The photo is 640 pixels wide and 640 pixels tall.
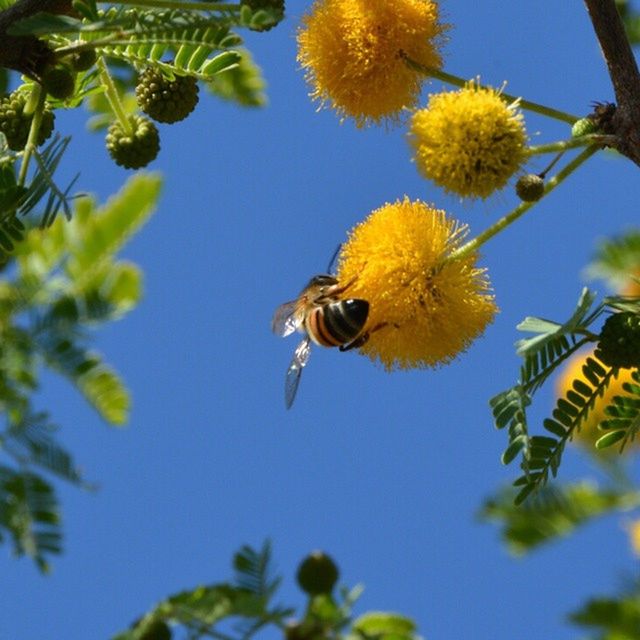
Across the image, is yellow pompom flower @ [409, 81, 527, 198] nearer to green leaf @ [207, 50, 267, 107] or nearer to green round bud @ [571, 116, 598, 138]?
green round bud @ [571, 116, 598, 138]

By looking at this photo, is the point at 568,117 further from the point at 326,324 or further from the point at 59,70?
the point at 59,70

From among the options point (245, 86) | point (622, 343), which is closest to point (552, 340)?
point (622, 343)

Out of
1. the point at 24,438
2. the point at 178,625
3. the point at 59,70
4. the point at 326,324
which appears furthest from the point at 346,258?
the point at 178,625

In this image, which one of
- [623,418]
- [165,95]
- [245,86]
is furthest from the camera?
[245,86]

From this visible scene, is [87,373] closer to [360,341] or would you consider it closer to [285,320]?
[360,341]

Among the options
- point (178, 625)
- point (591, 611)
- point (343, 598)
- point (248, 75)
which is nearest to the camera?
point (178, 625)

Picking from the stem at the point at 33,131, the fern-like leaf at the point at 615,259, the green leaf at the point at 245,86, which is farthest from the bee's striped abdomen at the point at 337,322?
the green leaf at the point at 245,86

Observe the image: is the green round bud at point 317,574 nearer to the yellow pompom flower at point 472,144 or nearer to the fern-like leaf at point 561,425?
the fern-like leaf at point 561,425
